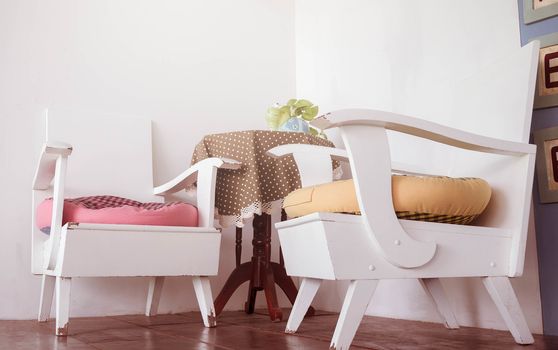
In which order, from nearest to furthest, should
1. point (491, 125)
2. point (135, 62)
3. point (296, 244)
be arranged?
point (296, 244) → point (491, 125) → point (135, 62)

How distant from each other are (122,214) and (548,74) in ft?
4.27

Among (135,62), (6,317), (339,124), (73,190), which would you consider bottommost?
Result: (6,317)

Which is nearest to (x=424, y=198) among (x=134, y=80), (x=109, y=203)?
(x=109, y=203)

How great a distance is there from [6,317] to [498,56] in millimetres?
1924

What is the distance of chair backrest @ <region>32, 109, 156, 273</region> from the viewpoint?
81.7 inches

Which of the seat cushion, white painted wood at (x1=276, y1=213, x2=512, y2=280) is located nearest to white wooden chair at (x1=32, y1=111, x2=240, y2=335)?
white painted wood at (x1=276, y1=213, x2=512, y2=280)

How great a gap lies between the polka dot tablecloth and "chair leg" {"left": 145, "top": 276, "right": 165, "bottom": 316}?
36 cm

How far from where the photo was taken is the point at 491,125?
55.9 inches

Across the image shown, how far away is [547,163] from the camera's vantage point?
1.54 metres

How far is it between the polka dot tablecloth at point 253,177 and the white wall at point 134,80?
20.4 inches

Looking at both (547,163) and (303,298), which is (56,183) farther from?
(547,163)

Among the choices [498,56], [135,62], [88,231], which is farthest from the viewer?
[135,62]

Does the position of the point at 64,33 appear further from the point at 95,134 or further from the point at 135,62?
the point at 95,134

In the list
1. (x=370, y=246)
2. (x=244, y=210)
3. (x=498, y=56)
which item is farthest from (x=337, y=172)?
(x=370, y=246)
